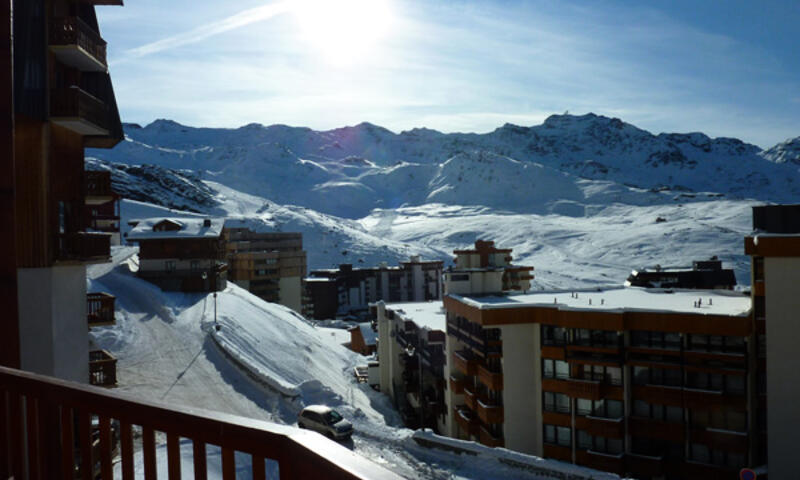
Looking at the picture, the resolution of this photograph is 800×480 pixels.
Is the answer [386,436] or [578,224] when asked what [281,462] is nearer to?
[386,436]

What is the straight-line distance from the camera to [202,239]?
49.3 meters

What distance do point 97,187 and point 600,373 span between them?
2217 centimetres

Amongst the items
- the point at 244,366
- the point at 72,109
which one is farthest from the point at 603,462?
the point at 72,109

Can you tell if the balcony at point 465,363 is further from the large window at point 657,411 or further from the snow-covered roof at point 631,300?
the large window at point 657,411

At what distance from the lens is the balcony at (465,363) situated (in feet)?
107

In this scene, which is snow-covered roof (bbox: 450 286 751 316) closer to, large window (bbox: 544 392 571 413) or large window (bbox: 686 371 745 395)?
large window (bbox: 686 371 745 395)

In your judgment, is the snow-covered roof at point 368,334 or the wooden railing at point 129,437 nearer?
the wooden railing at point 129,437

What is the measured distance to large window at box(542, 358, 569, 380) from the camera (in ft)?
94.0

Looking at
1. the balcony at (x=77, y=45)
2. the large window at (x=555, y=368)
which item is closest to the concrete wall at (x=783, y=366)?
the large window at (x=555, y=368)

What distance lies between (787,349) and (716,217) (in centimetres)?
16662

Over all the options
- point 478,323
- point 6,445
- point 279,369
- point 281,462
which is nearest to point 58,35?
point 6,445

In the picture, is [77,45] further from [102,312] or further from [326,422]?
[326,422]

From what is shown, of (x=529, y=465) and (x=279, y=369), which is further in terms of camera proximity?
(x=279, y=369)

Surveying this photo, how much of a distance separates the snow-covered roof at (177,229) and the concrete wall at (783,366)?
132 ft
